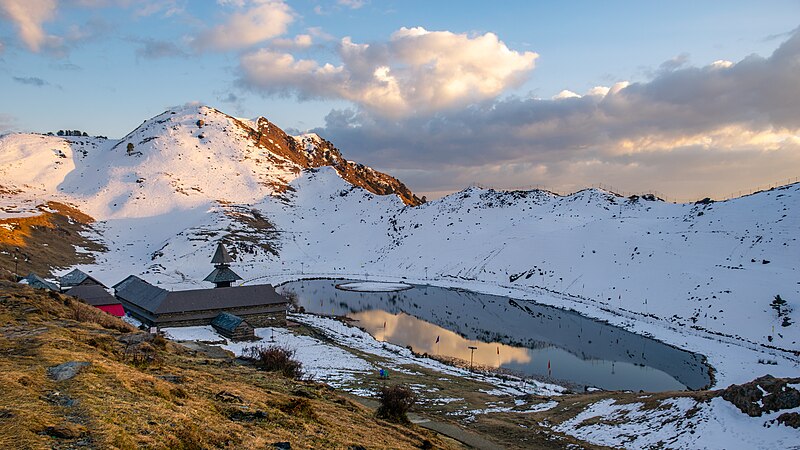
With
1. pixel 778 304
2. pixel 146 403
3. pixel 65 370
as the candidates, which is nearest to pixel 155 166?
pixel 65 370

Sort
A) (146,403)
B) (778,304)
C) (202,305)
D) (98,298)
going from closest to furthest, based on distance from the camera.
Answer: (146,403) < (98,298) < (202,305) < (778,304)

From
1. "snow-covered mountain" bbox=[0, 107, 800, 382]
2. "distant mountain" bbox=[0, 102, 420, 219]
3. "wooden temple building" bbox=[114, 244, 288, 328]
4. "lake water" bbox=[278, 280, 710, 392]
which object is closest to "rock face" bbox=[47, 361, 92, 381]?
"wooden temple building" bbox=[114, 244, 288, 328]

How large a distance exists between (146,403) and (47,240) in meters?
98.7

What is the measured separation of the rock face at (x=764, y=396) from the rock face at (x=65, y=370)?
84.5 ft

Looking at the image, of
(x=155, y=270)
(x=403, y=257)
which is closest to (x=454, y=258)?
(x=403, y=257)

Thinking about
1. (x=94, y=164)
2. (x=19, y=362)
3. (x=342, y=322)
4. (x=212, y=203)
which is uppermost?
(x=94, y=164)

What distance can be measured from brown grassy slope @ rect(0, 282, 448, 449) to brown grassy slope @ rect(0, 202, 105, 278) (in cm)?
5714

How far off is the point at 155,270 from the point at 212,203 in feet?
163

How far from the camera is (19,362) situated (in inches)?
502

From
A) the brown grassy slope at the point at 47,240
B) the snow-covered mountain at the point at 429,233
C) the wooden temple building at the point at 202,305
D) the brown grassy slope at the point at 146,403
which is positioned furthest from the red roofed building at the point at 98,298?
the snow-covered mountain at the point at 429,233

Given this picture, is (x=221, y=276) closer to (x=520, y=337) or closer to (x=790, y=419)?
(x=520, y=337)

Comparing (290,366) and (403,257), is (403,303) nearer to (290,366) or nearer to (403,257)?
(403,257)

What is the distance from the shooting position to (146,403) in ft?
36.0

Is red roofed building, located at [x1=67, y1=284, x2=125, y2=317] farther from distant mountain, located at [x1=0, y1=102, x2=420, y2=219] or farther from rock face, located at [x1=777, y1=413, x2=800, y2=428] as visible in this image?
distant mountain, located at [x1=0, y1=102, x2=420, y2=219]
